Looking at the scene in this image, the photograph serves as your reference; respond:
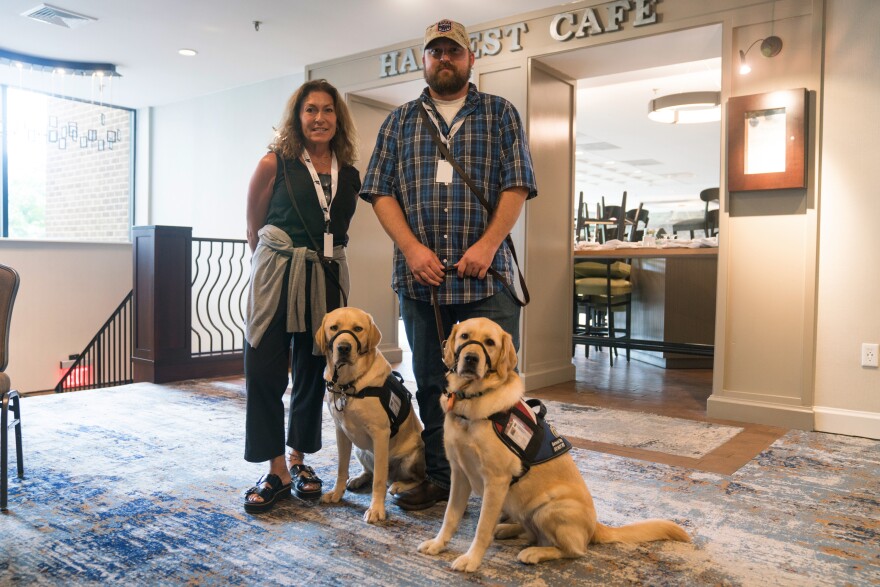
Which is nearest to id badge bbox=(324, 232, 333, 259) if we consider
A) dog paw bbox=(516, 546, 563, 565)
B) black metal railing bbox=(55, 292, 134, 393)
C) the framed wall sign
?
dog paw bbox=(516, 546, 563, 565)

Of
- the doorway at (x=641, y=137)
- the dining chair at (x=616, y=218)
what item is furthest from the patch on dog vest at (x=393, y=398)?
the dining chair at (x=616, y=218)

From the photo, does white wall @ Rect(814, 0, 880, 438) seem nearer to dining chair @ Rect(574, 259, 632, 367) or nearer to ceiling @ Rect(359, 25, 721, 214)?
ceiling @ Rect(359, 25, 721, 214)

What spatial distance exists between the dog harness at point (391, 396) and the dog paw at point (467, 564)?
56cm

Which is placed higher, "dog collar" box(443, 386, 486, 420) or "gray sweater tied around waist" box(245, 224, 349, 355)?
"gray sweater tied around waist" box(245, 224, 349, 355)

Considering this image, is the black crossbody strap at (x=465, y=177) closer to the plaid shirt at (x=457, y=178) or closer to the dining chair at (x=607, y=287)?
the plaid shirt at (x=457, y=178)

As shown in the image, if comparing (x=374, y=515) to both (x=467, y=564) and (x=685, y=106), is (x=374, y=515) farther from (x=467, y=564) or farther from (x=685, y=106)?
(x=685, y=106)

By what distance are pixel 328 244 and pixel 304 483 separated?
878 millimetres

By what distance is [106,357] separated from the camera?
7676 millimetres

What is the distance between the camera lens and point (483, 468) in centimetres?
176

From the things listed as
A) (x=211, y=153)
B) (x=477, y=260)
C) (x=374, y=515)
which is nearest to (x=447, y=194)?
(x=477, y=260)

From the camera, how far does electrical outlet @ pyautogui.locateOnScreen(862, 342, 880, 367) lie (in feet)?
11.8

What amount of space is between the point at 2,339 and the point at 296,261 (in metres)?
1.11

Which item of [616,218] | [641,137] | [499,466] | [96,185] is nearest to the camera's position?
[499,466]

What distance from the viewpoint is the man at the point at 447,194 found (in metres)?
2.10
